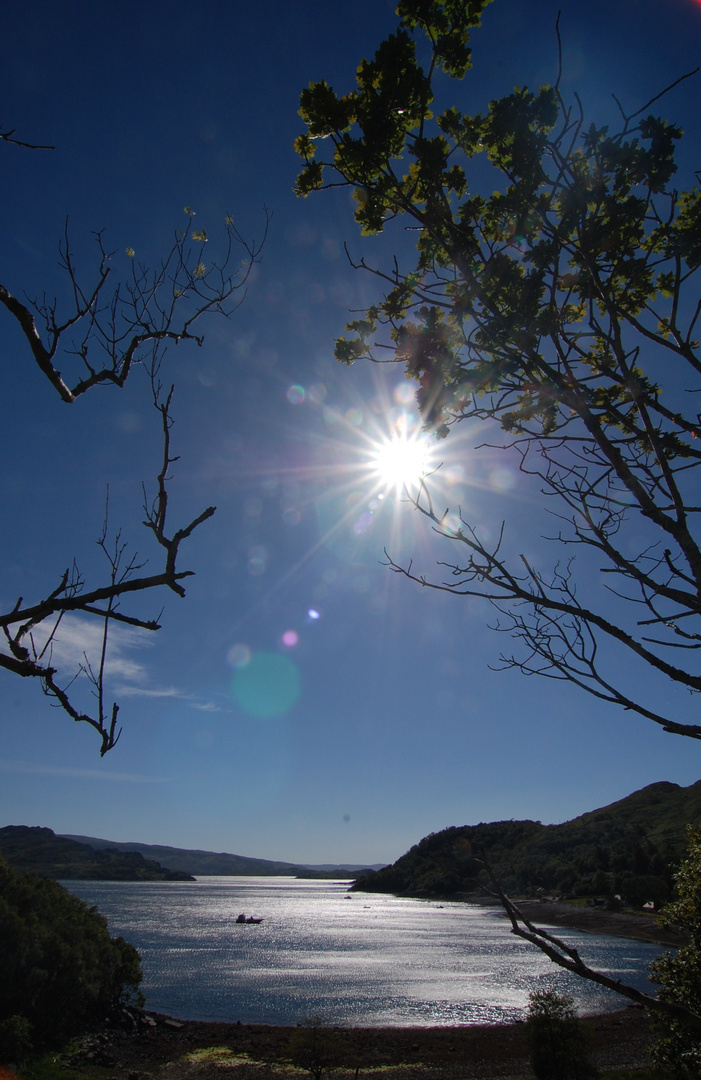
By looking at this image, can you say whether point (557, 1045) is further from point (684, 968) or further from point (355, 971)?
point (355, 971)

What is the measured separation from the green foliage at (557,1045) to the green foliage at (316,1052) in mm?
10750

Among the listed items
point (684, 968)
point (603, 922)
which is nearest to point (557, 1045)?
point (684, 968)

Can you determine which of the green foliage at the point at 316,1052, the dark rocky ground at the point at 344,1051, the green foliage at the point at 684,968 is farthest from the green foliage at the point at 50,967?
the green foliage at the point at 684,968

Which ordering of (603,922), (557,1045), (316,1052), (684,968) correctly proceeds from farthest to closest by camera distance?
(603,922) → (316,1052) → (557,1045) → (684,968)

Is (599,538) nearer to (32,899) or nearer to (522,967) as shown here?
(32,899)

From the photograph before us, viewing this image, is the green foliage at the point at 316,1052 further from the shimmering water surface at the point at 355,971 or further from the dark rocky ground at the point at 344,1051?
the shimmering water surface at the point at 355,971

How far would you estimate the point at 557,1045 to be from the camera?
28.3 meters

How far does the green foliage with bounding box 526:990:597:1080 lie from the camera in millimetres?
27750

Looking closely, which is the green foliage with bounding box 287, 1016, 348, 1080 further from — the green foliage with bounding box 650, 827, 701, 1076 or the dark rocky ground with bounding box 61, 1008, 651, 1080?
the green foliage with bounding box 650, 827, 701, 1076

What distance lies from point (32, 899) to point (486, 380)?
43.0 metres

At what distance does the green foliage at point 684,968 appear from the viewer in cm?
1599

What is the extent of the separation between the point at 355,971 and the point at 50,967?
45438 millimetres

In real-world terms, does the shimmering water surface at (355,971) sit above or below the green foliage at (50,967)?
below

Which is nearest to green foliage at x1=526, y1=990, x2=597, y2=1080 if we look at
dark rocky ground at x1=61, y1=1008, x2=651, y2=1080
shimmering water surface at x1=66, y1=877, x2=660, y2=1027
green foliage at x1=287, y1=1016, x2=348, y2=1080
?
Answer: dark rocky ground at x1=61, y1=1008, x2=651, y2=1080
